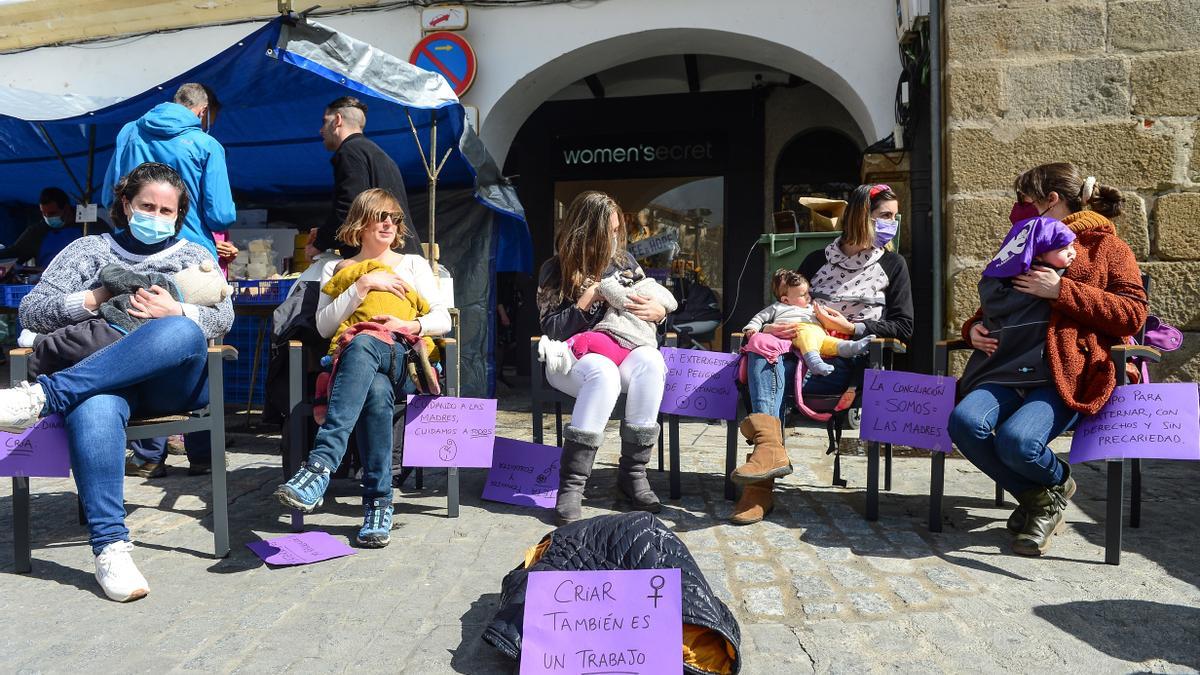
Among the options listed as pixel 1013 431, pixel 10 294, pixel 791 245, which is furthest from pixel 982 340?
pixel 10 294

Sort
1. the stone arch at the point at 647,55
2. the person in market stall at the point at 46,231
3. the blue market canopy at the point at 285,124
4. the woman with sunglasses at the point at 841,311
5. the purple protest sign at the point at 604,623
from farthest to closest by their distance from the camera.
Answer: the person in market stall at the point at 46,231 < the stone arch at the point at 647,55 < the blue market canopy at the point at 285,124 < the woman with sunglasses at the point at 841,311 < the purple protest sign at the point at 604,623

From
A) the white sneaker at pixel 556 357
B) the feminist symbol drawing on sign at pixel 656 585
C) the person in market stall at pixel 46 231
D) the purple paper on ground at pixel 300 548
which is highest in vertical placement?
the person in market stall at pixel 46 231

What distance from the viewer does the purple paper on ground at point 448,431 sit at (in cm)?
334

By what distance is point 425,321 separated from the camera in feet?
11.1

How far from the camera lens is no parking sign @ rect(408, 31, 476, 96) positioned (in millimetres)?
7164

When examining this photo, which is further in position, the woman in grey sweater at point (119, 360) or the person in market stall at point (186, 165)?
the person in market stall at point (186, 165)

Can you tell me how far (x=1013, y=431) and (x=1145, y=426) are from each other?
44 cm

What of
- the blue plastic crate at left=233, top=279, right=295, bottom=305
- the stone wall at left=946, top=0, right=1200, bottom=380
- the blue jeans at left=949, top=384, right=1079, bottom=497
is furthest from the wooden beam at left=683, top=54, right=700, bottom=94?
the blue jeans at left=949, top=384, right=1079, bottom=497

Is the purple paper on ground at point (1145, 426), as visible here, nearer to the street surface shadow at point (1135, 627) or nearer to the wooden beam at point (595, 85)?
the street surface shadow at point (1135, 627)

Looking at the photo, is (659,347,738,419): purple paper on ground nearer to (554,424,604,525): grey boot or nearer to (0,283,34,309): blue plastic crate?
(554,424,604,525): grey boot

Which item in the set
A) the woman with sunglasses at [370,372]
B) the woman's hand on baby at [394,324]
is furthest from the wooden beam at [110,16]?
the woman's hand on baby at [394,324]

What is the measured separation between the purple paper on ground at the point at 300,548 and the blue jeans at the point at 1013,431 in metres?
2.30

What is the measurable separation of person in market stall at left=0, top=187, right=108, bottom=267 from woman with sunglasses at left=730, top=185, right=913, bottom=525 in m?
6.02

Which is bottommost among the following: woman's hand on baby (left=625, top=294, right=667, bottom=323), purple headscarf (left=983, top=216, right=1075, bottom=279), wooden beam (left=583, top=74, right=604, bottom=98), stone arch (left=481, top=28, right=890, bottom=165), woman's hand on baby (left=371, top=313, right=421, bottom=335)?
woman's hand on baby (left=371, top=313, right=421, bottom=335)
